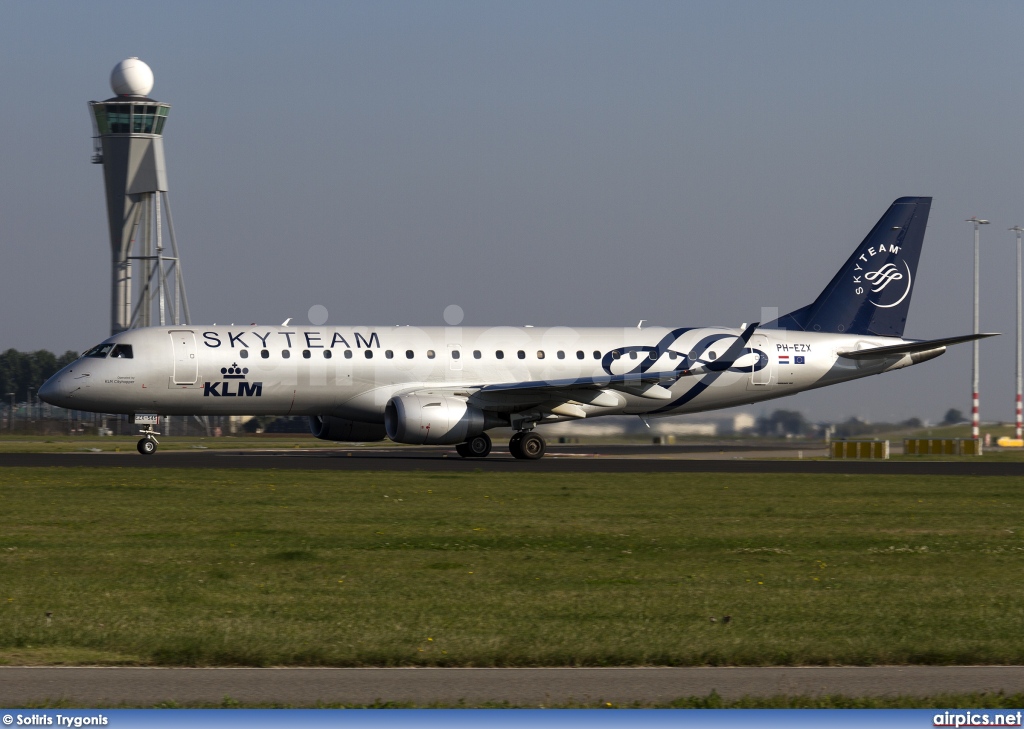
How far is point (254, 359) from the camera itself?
39.6 m

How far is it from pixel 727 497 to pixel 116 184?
3215 inches

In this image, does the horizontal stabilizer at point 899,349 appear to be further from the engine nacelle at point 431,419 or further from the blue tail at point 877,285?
the engine nacelle at point 431,419

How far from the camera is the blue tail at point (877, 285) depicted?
47.8m

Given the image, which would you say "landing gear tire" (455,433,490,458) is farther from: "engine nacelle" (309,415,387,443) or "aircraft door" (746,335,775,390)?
"aircraft door" (746,335,775,390)

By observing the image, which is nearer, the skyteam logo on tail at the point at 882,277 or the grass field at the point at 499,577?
the grass field at the point at 499,577

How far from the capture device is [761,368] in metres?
45.1

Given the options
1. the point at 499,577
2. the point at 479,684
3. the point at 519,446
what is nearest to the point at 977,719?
the point at 479,684

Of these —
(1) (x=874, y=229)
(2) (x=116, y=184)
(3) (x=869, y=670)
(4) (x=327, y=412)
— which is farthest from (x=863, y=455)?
(2) (x=116, y=184)

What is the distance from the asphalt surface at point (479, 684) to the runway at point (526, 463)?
24.2m

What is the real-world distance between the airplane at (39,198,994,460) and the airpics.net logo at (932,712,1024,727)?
1214 inches

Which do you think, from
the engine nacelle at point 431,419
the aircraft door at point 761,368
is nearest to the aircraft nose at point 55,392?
the engine nacelle at point 431,419

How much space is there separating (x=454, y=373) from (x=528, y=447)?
3.26 meters

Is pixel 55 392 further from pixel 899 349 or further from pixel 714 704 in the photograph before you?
pixel 714 704

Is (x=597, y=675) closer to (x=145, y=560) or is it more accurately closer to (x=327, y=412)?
(x=145, y=560)
